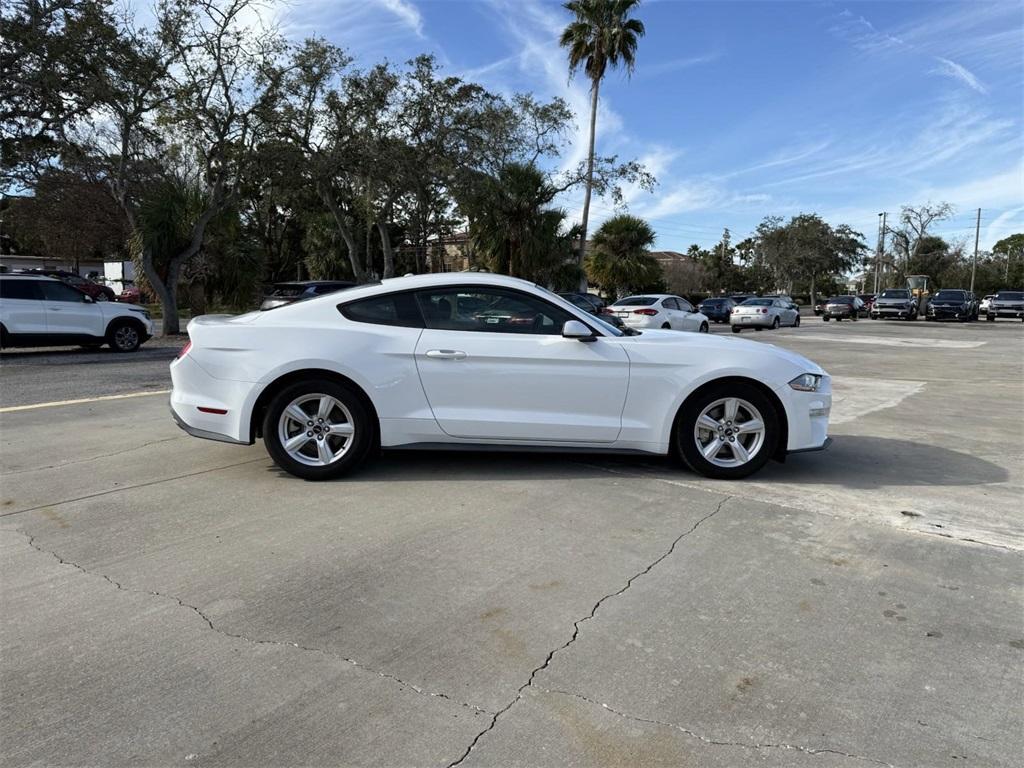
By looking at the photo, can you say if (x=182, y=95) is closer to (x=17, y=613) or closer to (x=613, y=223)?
(x=17, y=613)

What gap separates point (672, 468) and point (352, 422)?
252 centimetres

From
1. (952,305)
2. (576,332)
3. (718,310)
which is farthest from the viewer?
(718,310)


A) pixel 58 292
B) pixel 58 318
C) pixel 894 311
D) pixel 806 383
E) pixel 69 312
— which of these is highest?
pixel 894 311

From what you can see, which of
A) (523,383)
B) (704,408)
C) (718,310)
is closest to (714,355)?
(704,408)

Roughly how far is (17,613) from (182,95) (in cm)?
1703

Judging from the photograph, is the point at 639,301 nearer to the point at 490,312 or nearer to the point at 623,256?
the point at 623,256

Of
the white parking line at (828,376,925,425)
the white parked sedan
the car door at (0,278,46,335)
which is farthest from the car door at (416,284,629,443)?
the white parked sedan

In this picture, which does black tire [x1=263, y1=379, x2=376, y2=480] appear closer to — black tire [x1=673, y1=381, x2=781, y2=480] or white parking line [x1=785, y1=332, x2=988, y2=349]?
black tire [x1=673, y1=381, x2=781, y2=480]

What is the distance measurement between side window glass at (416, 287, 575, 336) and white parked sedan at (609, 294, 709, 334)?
1678cm

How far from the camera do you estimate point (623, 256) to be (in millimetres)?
40062

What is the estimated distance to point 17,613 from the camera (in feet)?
10.4

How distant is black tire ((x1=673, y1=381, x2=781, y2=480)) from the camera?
17.1ft

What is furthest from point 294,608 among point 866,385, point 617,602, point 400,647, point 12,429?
point 866,385

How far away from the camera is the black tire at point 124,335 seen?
15.2 metres
